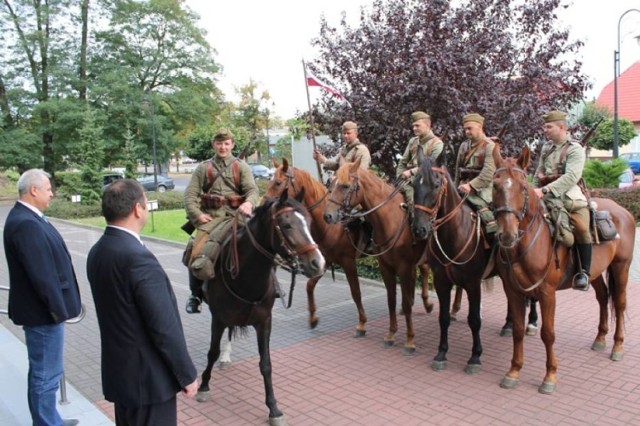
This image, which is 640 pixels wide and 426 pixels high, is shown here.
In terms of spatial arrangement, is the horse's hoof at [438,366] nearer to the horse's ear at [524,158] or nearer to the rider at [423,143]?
the rider at [423,143]

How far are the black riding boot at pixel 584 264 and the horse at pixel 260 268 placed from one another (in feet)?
Result: 10.6

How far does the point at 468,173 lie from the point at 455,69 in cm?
354

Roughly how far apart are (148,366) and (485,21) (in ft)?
31.0

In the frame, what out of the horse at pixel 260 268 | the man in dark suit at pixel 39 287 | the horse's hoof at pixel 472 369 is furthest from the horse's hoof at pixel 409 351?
the man in dark suit at pixel 39 287

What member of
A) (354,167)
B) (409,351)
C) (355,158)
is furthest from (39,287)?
(355,158)

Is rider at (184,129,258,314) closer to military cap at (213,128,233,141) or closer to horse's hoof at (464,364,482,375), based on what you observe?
military cap at (213,128,233,141)

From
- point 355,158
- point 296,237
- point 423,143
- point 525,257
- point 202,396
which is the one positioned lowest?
point 202,396

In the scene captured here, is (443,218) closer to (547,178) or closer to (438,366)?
(547,178)

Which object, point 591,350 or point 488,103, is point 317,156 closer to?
point 488,103

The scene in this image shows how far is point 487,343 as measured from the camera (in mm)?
6699

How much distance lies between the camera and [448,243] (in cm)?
586

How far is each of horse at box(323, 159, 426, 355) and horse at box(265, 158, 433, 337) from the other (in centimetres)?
67

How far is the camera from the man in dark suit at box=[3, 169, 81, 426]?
3932 mm

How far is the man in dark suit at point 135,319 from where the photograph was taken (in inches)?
107
